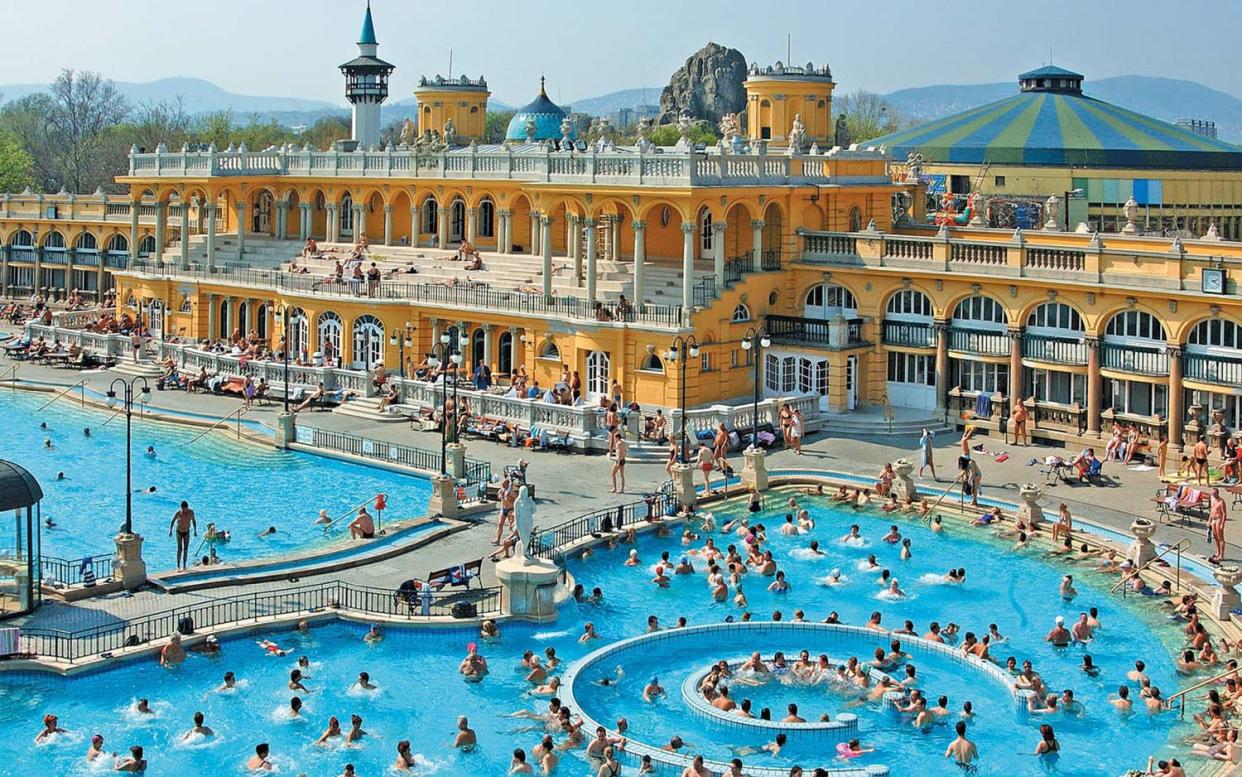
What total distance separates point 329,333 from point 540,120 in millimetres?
22905

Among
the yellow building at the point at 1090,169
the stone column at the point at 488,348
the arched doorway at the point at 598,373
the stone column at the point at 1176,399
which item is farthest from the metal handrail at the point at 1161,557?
the yellow building at the point at 1090,169

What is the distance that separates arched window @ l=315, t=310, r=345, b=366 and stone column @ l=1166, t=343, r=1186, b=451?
28173 mm

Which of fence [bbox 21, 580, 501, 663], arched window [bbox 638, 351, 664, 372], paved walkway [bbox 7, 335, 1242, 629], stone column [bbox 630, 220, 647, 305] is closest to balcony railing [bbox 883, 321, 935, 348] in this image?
paved walkway [bbox 7, 335, 1242, 629]

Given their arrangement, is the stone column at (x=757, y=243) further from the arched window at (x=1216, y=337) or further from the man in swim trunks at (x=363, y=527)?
the man in swim trunks at (x=363, y=527)

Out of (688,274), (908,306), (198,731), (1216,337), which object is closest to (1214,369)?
(1216,337)

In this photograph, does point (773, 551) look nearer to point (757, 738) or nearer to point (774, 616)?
point (774, 616)

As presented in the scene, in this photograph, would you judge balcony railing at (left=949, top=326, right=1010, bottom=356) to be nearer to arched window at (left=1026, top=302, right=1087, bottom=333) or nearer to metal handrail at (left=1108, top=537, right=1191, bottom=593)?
arched window at (left=1026, top=302, right=1087, bottom=333)

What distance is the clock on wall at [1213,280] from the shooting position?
4297 cm

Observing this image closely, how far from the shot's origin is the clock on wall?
42969mm

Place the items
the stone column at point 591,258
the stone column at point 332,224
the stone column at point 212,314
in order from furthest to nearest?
the stone column at point 332,224
the stone column at point 212,314
the stone column at point 591,258

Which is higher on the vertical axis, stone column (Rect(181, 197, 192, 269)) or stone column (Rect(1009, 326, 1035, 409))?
stone column (Rect(181, 197, 192, 269))

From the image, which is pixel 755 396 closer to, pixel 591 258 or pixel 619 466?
pixel 619 466

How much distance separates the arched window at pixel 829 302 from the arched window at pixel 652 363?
5.71 metres

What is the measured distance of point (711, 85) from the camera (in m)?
179
